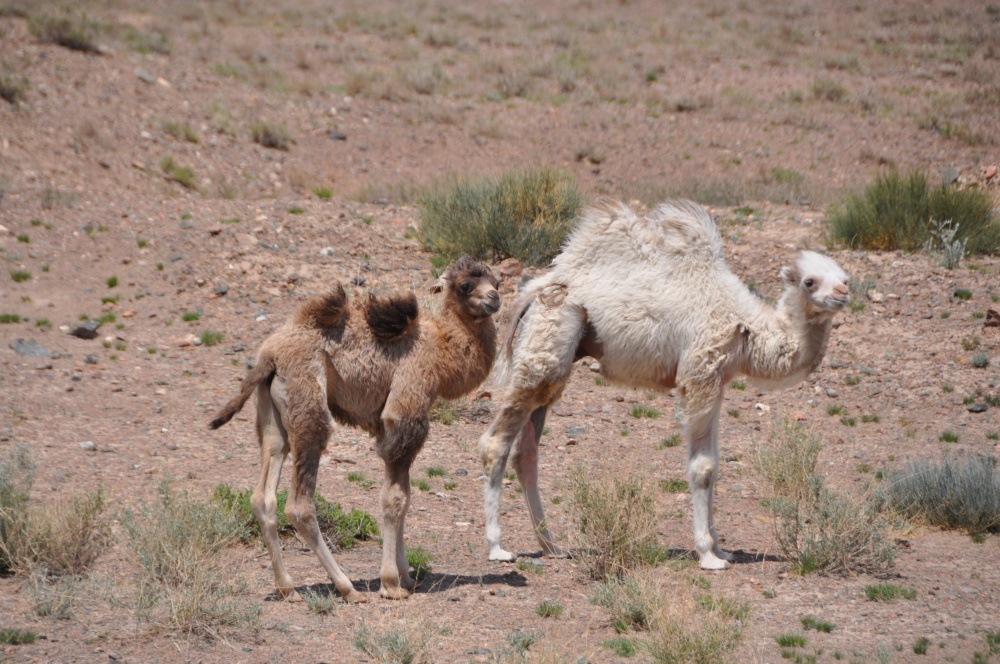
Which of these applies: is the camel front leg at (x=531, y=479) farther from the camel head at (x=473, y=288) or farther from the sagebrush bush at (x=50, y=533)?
the sagebrush bush at (x=50, y=533)

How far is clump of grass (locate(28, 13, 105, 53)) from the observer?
26125 millimetres

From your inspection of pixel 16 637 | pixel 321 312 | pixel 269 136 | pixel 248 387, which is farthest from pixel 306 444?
pixel 269 136

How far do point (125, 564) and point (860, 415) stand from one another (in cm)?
882

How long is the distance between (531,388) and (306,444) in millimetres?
2082

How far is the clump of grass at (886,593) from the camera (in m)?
7.66

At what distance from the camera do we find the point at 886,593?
25.2 ft

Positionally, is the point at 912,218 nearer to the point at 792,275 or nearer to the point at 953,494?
the point at 953,494

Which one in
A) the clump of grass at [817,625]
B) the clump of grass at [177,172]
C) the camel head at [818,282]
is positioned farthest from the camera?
the clump of grass at [177,172]

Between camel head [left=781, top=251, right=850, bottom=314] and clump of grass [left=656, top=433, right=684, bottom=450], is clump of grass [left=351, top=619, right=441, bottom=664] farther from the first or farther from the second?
clump of grass [left=656, top=433, right=684, bottom=450]

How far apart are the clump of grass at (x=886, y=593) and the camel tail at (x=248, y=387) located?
15.5ft

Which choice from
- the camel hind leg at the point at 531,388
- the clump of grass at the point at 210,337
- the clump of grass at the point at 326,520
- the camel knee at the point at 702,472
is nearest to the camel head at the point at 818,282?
the camel knee at the point at 702,472

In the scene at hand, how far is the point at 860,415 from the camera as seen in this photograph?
41.9ft

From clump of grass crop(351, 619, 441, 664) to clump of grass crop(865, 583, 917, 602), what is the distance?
3.38 m

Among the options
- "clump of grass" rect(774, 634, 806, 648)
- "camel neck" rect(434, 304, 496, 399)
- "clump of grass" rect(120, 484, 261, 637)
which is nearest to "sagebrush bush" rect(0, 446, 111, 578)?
"clump of grass" rect(120, 484, 261, 637)
